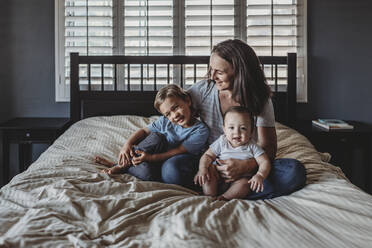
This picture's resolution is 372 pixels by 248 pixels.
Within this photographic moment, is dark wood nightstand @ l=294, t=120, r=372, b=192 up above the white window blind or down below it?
below

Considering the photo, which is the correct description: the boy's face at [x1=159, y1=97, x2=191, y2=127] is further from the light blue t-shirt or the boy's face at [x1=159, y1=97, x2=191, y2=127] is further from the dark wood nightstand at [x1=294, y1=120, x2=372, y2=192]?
the dark wood nightstand at [x1=294, y1=120, x2=372, y2=192]

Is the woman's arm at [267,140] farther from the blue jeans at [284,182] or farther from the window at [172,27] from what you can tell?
the window at [172,27]

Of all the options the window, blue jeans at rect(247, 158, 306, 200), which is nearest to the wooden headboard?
the window

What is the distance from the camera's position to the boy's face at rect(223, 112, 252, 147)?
4.75 ft

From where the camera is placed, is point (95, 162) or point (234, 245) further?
point (95, 162)

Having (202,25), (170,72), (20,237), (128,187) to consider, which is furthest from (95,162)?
(202,25)

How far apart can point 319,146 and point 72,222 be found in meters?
2.04

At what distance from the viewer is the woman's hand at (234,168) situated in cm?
144

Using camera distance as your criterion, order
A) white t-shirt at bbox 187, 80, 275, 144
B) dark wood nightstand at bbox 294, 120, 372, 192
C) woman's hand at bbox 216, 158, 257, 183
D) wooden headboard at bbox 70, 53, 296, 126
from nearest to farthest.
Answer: woman's hand at bbox 216, 158, 257, 183, white t-shirt at bbox 187, 80, 275, 144, dark wood nightstand at bbox 294, 120, 372, 192, wooden headboard at bbox 70, 53, 296, 126

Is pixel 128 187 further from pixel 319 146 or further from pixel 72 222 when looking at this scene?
pixel 319 146

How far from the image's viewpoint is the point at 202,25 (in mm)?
2850

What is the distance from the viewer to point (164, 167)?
60.1 inches

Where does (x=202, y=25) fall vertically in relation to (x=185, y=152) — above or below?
above

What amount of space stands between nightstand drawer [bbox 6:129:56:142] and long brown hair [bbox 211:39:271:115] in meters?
1.54
